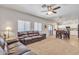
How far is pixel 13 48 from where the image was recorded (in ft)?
6.66

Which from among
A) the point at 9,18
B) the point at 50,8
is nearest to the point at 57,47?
the point at 50,8

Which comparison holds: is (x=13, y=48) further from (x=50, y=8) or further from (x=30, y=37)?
(x=50, y=8)

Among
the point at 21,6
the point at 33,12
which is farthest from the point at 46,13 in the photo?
the point at 21,6

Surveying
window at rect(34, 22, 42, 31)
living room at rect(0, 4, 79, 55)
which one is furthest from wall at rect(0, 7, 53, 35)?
window at rect(34, 22, 42, 31)

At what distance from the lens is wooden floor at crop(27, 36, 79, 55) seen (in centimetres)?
207

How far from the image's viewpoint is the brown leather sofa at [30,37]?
209 cm

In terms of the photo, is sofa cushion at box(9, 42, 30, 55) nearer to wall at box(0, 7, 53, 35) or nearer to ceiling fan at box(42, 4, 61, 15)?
wall at box(0, 7, 53, 35)

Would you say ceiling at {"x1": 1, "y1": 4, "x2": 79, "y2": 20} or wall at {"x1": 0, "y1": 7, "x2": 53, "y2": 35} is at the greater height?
ceiling at {"x1": 1, "y1": 4, "x2": 79, "y2": 20}

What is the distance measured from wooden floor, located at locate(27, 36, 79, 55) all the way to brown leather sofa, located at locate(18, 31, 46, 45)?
0.30ft

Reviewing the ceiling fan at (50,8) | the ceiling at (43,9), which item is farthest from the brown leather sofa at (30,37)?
A: the ceiling fan at (50,8)

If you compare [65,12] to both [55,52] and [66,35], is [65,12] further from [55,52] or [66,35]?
[55,52]

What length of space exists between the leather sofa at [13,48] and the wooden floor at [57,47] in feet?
0.38

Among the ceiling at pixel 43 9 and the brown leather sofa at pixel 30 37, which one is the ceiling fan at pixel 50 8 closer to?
the ceiling at pixel 43 9

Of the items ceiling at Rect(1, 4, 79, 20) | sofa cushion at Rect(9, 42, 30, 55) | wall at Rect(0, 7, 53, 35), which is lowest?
sofa cushion at Rect(9, 42, 30, 55)
